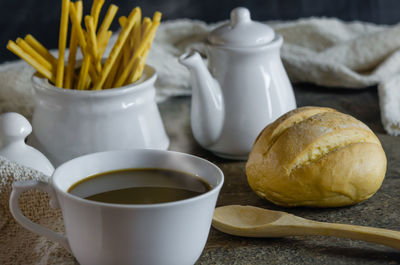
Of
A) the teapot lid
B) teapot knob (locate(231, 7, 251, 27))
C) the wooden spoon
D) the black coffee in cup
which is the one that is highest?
teapot knob (locate(231, 7, 251, 27))

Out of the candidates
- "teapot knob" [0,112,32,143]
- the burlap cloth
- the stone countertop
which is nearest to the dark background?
the burlap cloth

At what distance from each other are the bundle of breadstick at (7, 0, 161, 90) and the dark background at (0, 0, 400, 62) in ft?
2.24

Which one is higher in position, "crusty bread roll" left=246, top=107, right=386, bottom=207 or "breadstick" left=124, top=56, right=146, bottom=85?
"breadstick" left=124, top=56, right=146, bottom=85

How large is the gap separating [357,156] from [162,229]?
11.0 inches

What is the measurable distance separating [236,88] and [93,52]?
205mm

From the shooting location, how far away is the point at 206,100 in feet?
2.58

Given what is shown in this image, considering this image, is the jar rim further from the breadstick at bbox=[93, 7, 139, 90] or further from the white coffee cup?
the white coffee cup

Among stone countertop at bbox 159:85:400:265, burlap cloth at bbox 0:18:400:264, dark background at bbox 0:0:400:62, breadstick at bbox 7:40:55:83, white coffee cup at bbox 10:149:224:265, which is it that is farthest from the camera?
dark background at bbox 0:0:400:62

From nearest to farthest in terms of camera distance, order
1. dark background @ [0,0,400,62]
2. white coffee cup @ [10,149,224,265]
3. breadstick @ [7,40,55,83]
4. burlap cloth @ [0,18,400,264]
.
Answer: white coffee cup @ [10,149,224,265]
breadstick @ [7,40,55,83]
burlap cloth @ [0,18,400,264]
dark background @ [0,0,400,62]

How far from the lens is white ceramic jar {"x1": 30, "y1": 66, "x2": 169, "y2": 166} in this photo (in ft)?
2.38

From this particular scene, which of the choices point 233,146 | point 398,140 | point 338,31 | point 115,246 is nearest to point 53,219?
point 115,246

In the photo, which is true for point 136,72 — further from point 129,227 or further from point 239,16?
point 129,227

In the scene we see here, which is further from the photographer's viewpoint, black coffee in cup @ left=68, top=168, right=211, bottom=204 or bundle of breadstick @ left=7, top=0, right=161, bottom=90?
bundle of breadstick @ left=7, top=0, right=161, bottom=90

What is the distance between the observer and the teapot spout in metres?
0.79
